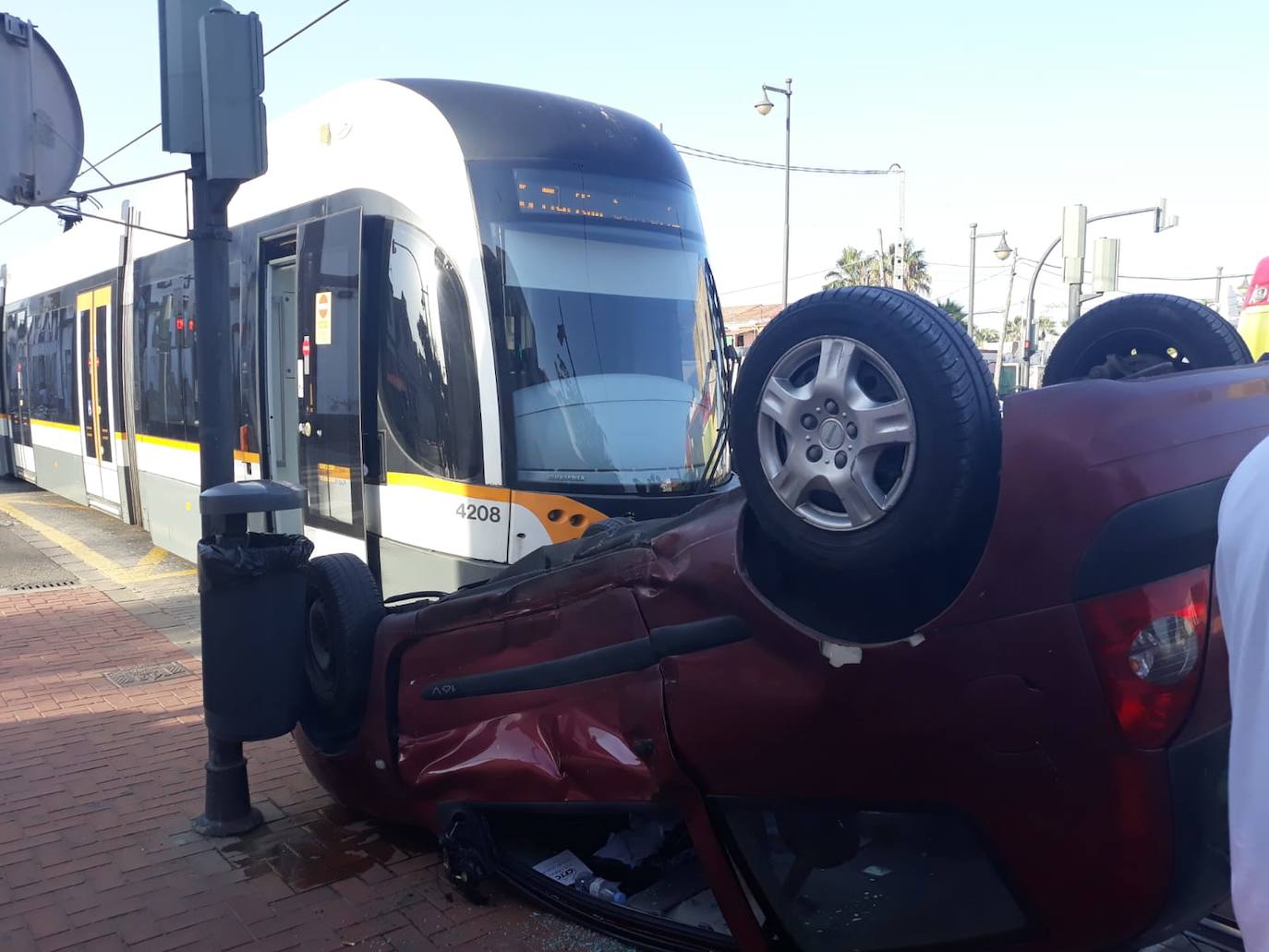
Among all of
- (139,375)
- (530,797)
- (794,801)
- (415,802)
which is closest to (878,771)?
(794,801)

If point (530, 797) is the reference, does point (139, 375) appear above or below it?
above

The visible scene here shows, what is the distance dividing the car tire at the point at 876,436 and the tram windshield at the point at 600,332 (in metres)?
3.70

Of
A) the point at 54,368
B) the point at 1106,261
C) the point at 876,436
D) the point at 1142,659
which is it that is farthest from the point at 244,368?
the point at 1106,261

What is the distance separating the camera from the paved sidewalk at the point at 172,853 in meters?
3.60

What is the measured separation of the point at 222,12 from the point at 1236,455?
4.22m

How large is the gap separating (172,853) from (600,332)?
3653 millimetres

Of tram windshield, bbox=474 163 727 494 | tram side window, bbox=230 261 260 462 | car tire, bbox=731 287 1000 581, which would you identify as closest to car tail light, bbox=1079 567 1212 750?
car tire, bbox=731 287 1000 581

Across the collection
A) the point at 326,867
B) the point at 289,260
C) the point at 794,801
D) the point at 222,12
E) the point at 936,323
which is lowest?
the point at 326,867

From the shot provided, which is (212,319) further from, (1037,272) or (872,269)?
(872,269)

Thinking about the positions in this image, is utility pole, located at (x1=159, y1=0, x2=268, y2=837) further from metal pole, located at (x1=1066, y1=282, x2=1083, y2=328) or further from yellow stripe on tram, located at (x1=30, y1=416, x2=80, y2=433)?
metal pole, located at (x1=1066, y1=282, x2=1083, y2=328)

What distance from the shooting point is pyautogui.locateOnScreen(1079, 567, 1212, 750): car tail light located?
213 cm

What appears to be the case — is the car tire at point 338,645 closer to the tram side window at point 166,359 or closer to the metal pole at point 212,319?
the metal pole at point 212,319

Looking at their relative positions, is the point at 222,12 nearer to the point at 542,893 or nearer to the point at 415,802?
the point at 415,802

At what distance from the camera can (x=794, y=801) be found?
2668 millimetres
